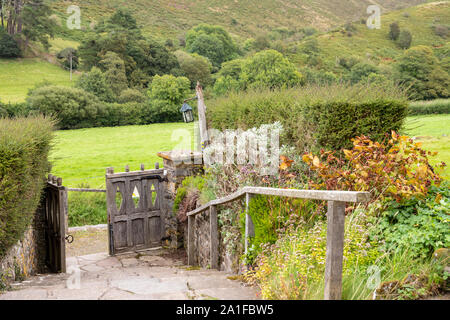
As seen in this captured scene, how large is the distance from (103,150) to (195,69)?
96.5 feet

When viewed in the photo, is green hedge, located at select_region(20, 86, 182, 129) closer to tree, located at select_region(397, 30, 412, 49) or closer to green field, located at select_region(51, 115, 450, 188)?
green field, located at select_region(51, 115, 450, 188)

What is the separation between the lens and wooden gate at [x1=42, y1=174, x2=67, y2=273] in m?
7.51

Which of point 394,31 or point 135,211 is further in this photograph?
point 394,31

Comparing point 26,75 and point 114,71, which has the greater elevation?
point 114,71

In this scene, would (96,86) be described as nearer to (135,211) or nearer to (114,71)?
(114,71)

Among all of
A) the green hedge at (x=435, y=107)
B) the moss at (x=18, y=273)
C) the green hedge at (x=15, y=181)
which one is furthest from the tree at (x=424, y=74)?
the moss at (x=18, y=273)

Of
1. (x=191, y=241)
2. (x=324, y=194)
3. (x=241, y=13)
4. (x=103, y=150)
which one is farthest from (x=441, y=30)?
(x=324, y=194)

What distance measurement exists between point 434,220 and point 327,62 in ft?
171

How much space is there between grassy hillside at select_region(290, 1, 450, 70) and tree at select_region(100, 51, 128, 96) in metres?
25.4

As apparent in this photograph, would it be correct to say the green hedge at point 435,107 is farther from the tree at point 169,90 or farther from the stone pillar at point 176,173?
the tree at point 169,90

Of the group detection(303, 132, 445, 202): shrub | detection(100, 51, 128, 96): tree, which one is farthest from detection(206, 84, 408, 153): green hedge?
detection(100, 51, 128, 96): tree

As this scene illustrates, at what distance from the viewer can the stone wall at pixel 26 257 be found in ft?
15.0

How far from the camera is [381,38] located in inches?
2571

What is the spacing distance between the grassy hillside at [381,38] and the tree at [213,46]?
39.4 feet
